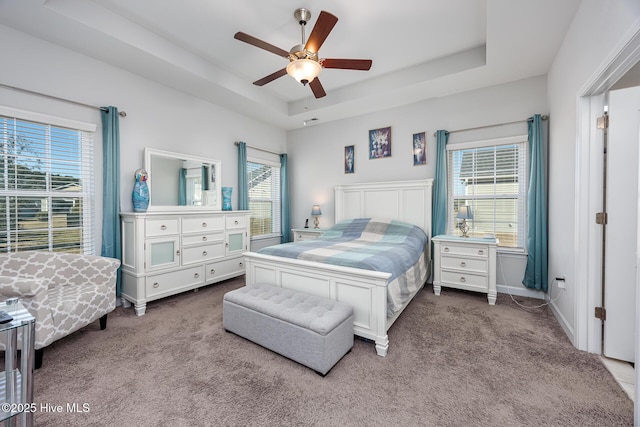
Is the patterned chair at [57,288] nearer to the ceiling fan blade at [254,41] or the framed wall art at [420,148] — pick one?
the ceiling fan blade at [254,41]

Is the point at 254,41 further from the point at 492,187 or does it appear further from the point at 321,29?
the point at 492,187

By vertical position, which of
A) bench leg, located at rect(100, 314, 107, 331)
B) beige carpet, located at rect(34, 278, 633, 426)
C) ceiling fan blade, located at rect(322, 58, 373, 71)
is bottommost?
beige carpet, located at rect(34, 278, 633, 426)

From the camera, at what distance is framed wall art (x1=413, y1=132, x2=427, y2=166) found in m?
4.13

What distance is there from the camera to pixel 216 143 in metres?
4.32

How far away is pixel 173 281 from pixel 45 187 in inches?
64.0

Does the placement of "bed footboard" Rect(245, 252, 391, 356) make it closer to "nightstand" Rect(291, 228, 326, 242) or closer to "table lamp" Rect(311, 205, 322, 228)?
"nightstand" Rect(291, 228, 326, 242)

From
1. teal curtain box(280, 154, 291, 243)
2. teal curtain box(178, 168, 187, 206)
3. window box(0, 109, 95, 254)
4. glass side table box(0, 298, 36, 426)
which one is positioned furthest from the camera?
teal curtain box(280, 154, 291, 243)

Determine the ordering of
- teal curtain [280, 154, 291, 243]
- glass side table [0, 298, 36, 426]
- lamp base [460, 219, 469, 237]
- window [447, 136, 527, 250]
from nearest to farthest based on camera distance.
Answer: glass side table [0, 298, 36, 426] < window [447, 136, 527, 250] < lamp base [460, 219, 469, 237] < teal curtain [280, 154, 291, 243]

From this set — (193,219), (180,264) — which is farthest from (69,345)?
(193,219)

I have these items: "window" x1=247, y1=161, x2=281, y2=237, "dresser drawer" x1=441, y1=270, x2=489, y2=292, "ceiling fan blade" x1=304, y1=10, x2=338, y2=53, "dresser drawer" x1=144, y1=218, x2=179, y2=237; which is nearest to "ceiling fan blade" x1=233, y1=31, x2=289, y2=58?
"ceiling fan blade" x1=304, y1=10, x2=338, y2=53

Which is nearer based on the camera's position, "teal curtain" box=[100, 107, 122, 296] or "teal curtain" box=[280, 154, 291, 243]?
"teal curtain" box=[100, 107, 122, 296]

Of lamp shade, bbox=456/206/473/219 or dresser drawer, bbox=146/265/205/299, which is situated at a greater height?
lamp shade, bbox=456/206/473/219

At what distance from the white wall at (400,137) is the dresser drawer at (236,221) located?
1.56 metres

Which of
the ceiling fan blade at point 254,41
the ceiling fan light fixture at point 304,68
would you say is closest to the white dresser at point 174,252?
the ceiling fan blade at point 254,41
